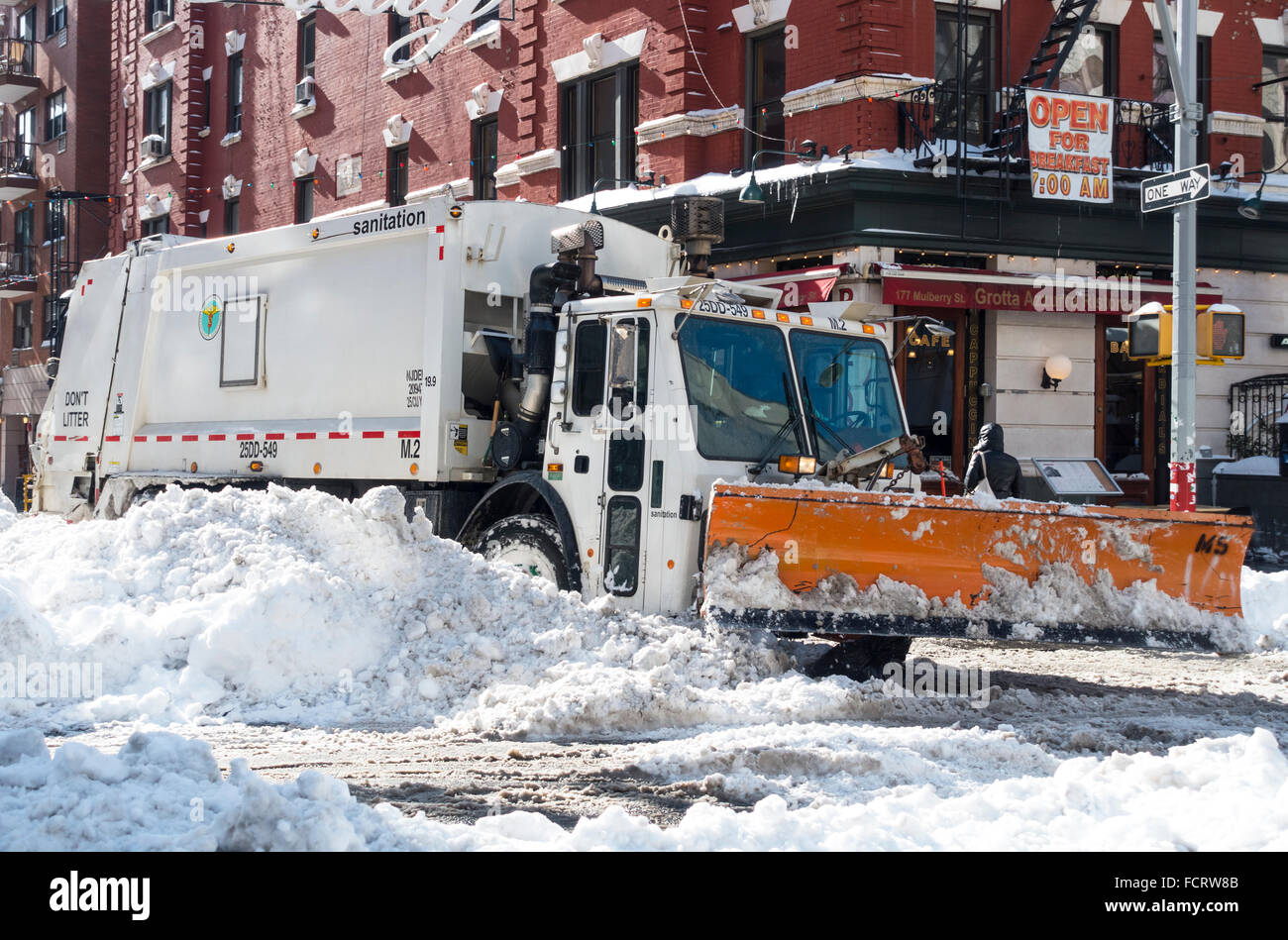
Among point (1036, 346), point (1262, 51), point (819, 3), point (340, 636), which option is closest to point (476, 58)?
point (819, 3)

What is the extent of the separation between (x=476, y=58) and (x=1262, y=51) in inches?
509

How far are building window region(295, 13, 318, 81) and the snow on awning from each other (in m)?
14.3

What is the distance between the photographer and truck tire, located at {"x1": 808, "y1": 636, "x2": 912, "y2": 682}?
8.96 metres

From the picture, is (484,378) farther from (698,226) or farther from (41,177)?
(41,177)

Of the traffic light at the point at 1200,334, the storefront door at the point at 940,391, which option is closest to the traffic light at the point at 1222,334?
the traffic light at the point at 1200,334

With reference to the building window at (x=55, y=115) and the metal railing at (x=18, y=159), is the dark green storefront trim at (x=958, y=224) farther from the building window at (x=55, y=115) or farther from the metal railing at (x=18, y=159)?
the metal railing at (x=18, y=159)

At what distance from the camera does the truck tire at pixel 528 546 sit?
9.13m

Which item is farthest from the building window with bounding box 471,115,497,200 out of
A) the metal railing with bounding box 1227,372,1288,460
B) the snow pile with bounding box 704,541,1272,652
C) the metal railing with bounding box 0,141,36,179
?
the metal railing with bounding box 0,141,36,179

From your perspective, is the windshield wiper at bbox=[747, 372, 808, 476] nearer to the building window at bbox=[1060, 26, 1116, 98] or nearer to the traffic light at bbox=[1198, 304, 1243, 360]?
the traffic light at bbox=[1198, 304, 1243, 360]

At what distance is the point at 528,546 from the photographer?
9352 millimetres

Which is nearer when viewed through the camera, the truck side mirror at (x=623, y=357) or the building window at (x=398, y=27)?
the truck side mirror at (x=623, y=357)

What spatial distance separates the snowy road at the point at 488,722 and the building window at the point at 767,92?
32.2 feet

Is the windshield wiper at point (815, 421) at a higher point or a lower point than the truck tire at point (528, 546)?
higher
